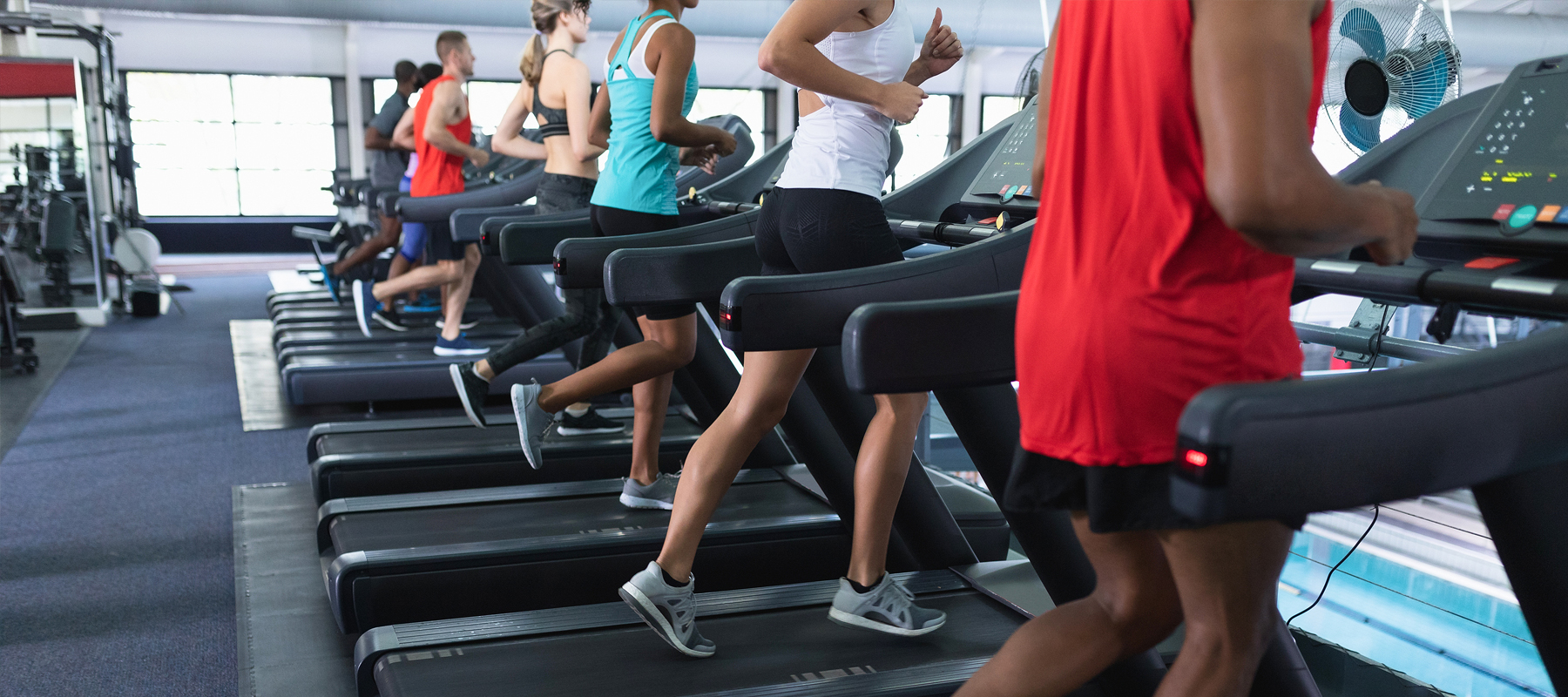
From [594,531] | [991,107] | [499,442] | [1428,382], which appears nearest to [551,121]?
[499,442]

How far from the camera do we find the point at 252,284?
10.1 m

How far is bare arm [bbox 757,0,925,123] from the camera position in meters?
1.73

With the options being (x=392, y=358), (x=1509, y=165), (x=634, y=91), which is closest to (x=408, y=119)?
(x=392, y=358)

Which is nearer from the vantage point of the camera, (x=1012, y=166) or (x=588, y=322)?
(x=1012, y=166)

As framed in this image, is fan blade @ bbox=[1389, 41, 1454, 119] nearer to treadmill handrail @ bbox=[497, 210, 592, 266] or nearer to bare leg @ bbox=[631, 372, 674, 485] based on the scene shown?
bare leg @ bbox=[631, 372, 674, 485]

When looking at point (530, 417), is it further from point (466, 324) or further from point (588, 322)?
point (466, 324)

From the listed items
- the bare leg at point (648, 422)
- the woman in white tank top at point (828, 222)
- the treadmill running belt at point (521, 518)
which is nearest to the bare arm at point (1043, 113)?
the woman in white tank top at point (828, 222)

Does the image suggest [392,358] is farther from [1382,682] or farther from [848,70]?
[1382,682]

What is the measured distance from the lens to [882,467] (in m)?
1.98

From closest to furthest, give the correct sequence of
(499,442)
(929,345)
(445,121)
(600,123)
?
1. (929,345)
2. (600,123)
3. (499,442)
4. (445,121)

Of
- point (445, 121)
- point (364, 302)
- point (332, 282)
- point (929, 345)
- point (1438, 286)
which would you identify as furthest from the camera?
point (332, 282)

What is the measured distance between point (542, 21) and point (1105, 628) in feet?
9.19

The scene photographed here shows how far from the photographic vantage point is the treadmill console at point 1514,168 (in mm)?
1510

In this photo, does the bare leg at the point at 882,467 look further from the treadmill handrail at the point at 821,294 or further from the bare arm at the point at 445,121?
the bare arm at the point at 445,121
